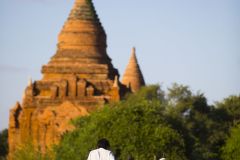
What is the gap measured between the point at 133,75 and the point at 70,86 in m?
14.6

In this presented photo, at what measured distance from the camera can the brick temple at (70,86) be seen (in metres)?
63.2

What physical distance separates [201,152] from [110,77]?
17.8 meters

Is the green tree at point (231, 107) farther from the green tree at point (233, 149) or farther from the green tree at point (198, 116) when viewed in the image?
the green tree at point (233, 149)

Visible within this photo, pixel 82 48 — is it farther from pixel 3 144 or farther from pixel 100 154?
pixel 100 154

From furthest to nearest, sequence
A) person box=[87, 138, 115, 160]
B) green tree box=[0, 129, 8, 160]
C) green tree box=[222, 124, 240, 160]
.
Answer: green tree box=[0, 129, 8, 160], green tree box=[222, 124, 240, 160], person box=[87, 138, 115, 160]

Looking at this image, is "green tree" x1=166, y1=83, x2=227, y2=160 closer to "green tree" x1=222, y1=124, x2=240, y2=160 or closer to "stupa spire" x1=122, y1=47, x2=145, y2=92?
"green tree" x1=222, y1=124, x2=240, y2=160

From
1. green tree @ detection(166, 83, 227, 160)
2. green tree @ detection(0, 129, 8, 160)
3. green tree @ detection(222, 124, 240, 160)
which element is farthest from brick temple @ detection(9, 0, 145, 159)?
green tree @ detection(0, 129, 8, 160)

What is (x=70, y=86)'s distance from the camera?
215 ft

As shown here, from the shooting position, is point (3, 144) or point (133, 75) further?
point (3, 144)

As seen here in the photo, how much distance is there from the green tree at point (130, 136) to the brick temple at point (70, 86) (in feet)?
55.9

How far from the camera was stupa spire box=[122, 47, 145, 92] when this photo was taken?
7885cm

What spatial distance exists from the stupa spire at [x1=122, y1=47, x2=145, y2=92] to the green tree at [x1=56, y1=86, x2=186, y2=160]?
34.4m

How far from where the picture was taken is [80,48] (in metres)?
70.4

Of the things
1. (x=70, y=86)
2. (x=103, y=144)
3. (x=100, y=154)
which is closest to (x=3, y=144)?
(x=70, y=86)
